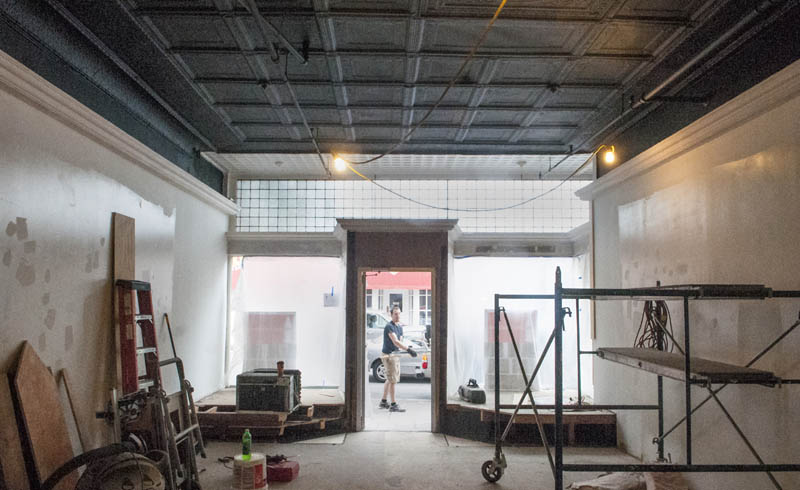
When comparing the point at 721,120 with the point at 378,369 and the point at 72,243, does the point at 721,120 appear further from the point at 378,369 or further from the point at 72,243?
the point at 378,369

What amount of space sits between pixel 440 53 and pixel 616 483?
388cm

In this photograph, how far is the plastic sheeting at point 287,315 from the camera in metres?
8.10

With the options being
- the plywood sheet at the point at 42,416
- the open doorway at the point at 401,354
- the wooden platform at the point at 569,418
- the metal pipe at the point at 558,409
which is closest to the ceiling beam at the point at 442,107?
the open doorway at the point at 401,354

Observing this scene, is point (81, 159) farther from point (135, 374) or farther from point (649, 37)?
point (649, 37)

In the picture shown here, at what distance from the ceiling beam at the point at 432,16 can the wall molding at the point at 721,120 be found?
0.70m

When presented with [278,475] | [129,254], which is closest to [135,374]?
[129,254]

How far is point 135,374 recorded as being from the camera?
4.70m

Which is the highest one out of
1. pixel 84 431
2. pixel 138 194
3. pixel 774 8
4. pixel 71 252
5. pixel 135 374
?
pixel 774 8

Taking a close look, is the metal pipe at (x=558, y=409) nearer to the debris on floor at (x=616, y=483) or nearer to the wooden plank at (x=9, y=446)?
the debris on floor at (x=616, y=483)

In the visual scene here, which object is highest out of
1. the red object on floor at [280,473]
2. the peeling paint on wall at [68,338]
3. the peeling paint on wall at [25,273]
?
the peeling paint on wall at [25,273]

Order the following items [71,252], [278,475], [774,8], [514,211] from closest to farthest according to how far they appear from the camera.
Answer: [774,8]
[71,252]
[278,475]
[514,211]

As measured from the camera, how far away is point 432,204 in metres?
8.31

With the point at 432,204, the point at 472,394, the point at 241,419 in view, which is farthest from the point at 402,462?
the point at 432,204

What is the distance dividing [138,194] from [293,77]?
185 centimetres
